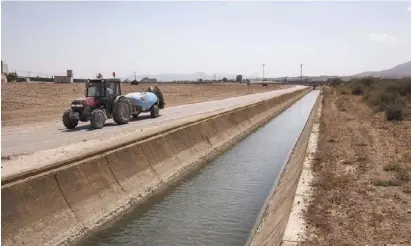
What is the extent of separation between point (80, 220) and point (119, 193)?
7.40 ft

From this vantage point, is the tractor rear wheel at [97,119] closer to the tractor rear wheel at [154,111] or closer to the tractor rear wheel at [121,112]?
the tractor rear wheel at [121,112]

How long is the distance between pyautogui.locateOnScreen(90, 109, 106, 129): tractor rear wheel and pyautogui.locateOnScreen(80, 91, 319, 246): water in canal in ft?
19.2

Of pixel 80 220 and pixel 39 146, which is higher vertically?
pixel 39 146

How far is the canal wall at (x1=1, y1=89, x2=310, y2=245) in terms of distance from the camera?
8602 mm

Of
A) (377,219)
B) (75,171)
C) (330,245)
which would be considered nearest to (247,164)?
(75,171)

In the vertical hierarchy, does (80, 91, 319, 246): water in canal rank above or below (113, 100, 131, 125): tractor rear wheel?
below

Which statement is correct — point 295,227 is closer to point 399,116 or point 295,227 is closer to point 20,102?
point 399,116

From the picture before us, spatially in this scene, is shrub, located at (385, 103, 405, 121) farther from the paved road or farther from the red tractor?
the paved road

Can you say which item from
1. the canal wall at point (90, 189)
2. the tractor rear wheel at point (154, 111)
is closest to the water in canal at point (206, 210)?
the canal wall at point (90, 189)

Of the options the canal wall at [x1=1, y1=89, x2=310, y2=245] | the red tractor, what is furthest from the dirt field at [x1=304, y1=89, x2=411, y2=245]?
the red tractor

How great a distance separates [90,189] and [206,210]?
3357 mm

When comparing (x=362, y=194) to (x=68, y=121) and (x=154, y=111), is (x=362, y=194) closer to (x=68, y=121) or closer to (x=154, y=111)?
(x=68, y=121)

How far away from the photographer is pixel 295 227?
766 centimetres

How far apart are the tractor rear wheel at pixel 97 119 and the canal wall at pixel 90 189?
13.1 ft
